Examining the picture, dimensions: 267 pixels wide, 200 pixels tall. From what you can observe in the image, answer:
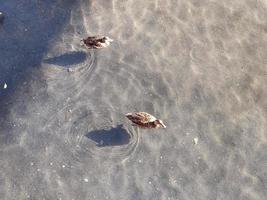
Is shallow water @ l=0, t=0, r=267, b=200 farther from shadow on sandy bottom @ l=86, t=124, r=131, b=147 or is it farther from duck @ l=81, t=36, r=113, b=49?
duck @ l=81, t=36, r=113, b=49

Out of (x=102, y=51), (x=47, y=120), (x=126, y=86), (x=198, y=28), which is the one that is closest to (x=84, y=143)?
(x=47, y=120)

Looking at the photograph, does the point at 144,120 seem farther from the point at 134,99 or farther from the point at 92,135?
the point at 92,135

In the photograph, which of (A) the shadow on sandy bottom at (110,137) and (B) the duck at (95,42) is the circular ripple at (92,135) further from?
(B) the duck at (95,42)

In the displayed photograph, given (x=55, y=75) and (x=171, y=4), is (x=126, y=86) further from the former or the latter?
(x=171, y=4)

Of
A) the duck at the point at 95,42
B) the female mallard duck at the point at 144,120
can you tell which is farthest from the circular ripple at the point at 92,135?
the duck at the point at 95,42

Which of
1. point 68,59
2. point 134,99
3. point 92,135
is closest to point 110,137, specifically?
point 92,135

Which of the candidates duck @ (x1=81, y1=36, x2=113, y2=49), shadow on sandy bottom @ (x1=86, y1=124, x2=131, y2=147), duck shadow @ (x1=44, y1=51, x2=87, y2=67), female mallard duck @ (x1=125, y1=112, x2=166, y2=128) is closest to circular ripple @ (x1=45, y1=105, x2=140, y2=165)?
shadow on sandy bottom @ (x1=86, y1=124, x2=131, y2=147)
